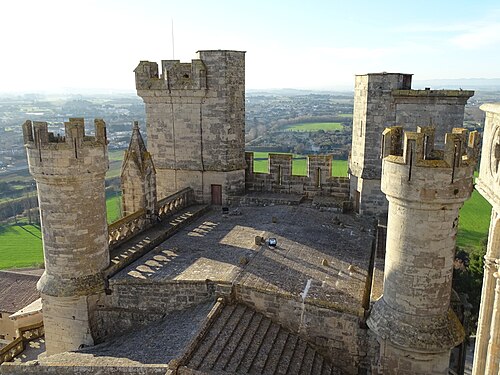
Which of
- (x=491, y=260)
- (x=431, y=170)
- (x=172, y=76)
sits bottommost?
(x=491, y=260)

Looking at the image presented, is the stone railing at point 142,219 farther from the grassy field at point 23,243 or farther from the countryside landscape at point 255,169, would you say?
the grassy field at point 23,243

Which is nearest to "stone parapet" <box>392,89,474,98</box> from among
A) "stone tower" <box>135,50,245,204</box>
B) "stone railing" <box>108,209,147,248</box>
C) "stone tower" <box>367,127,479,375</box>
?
"stone tower" <box>367,127,479,375</box>

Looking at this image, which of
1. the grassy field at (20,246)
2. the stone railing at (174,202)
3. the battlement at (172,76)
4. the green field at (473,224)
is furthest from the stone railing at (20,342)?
the green field at (473,224)

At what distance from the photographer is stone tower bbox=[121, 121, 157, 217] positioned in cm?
1631

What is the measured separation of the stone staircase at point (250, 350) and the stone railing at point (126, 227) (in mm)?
5249

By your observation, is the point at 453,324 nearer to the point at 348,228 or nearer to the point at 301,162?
the point at 348,228

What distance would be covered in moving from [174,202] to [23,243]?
148ft

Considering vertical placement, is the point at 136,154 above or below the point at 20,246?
above

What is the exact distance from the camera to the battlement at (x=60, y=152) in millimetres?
12148

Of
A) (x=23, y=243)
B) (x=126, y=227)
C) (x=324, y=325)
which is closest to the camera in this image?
(x=324, y=325)

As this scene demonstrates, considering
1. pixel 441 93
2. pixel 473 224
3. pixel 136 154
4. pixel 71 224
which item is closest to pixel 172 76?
pixel 136 154

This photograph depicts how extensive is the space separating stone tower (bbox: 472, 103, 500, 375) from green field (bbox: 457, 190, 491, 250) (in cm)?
3842

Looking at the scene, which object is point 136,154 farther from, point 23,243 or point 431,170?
point 23,243

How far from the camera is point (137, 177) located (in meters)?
16.4
